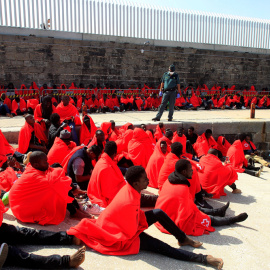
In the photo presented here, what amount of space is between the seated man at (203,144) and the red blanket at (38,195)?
16.9 ft

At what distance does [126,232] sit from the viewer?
10.4 feet

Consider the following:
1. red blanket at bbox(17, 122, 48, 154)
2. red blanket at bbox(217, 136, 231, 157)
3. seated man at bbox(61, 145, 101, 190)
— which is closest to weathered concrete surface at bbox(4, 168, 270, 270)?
seated man at bbox(61, 145, 101, 190)

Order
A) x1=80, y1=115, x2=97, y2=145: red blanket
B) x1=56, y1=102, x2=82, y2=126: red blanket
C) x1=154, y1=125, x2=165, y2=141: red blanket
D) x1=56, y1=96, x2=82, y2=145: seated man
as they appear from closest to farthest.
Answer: x1=80, y1=115, x2=97, y2=145: red blanket < x1=56, y1=96, x2=82, y2=145: seated man < x1=56, y1=102, x2=82, y2=126: red blanket < x1=154, y1=125, x2=165, y2=141: red blanket

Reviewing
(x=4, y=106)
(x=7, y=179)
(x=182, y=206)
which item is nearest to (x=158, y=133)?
(x=7, y=179)

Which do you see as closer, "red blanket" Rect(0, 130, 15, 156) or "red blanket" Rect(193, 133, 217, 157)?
"red blanket" Rect(0, 130, 15, 156)

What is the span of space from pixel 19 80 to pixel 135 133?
8.52m

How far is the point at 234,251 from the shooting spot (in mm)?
3551

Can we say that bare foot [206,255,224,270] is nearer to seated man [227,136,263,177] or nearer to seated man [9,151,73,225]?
seated man [9,151,73,225]

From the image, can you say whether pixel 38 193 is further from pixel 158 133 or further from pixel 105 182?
pixel 158 133

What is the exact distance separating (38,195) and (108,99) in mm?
8688

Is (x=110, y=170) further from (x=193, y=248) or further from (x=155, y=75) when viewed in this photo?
(x=155, y=75)

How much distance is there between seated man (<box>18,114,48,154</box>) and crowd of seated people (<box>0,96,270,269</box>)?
0.8 inches

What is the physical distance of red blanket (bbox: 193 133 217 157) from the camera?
8.21 meters

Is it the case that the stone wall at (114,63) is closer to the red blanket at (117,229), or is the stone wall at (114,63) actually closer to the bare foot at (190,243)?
the red blanket at (117,229)
